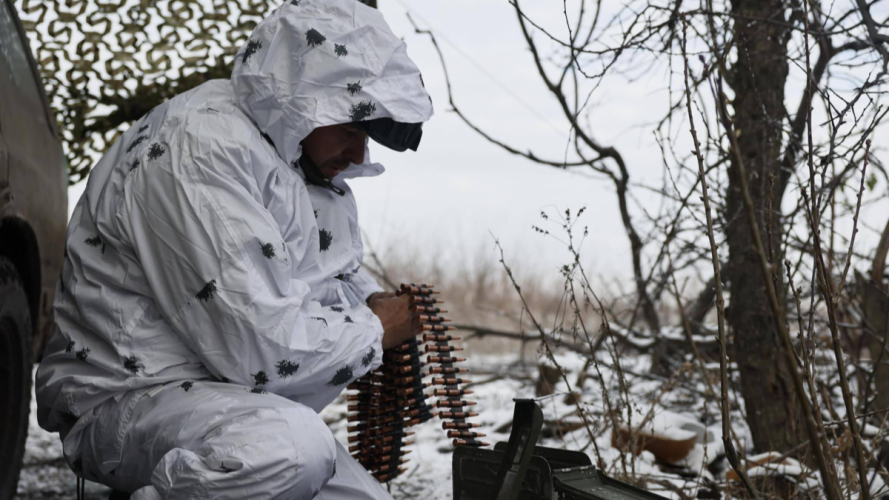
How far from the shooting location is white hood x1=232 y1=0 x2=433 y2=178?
2.45 meters

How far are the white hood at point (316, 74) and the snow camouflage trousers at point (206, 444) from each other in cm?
79

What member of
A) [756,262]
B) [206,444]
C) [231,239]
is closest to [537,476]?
[206,444]

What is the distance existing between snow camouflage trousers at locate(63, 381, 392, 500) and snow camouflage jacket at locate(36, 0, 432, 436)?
5 centimetres

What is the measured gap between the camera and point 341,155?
2.70 meters

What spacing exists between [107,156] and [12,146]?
333 millimetres

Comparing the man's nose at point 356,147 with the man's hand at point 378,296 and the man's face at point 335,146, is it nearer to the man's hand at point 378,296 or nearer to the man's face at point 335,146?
the man's face at point 335,146

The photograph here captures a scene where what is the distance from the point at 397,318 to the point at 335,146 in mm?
653

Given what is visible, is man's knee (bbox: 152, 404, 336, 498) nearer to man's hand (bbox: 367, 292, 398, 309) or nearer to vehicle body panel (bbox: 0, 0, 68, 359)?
man's hand (bbox: 367, 292, 398, 309)

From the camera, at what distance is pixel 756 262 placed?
3832mm

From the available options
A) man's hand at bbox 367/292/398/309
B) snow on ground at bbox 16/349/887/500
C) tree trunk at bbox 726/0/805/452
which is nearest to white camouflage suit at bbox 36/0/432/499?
man's hand at bbox 367/292/398/309

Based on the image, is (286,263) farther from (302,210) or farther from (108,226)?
(108,226)

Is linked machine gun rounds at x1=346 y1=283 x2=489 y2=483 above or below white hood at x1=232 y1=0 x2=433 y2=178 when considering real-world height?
below

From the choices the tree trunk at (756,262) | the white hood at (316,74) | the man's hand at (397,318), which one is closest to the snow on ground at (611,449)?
the tree trunk at (756,262)

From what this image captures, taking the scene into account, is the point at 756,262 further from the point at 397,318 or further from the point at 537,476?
the point at 537,476
